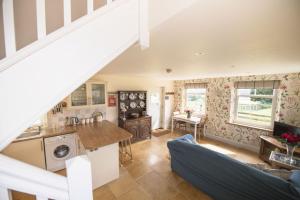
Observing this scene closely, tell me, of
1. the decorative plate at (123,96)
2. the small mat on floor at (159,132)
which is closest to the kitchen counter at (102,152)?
the decorative plate at (123,96)

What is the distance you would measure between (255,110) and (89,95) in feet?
15.5

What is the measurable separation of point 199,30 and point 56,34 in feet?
3.27

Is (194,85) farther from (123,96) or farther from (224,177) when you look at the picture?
(224,177)

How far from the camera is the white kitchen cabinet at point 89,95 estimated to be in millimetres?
3082

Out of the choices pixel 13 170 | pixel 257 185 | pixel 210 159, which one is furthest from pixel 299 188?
pixel 13 170

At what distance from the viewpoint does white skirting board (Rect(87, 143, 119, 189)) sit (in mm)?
2223

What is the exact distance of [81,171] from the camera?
45 centimetres

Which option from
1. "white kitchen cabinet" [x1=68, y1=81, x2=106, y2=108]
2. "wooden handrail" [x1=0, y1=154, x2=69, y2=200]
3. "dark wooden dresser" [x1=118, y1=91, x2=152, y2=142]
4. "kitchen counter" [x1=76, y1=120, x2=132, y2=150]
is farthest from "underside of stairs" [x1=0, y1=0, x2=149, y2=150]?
"dark wooden dresser" [x1=118, y1=91, x2=152, y2=142]

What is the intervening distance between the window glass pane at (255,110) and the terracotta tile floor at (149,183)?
1003 mm

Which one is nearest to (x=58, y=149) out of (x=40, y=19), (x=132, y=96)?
(x=132, y=96)

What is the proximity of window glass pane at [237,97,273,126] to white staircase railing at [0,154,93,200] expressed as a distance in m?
4.71

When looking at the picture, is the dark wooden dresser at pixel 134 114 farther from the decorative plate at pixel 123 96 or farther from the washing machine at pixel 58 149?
the washing machine at pixel 58 149

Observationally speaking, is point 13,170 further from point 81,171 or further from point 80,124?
point 80,124

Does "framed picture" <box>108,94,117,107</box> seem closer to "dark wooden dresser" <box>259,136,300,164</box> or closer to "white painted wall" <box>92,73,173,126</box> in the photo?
"white painted wall" <box>92,73,173,126</box>
